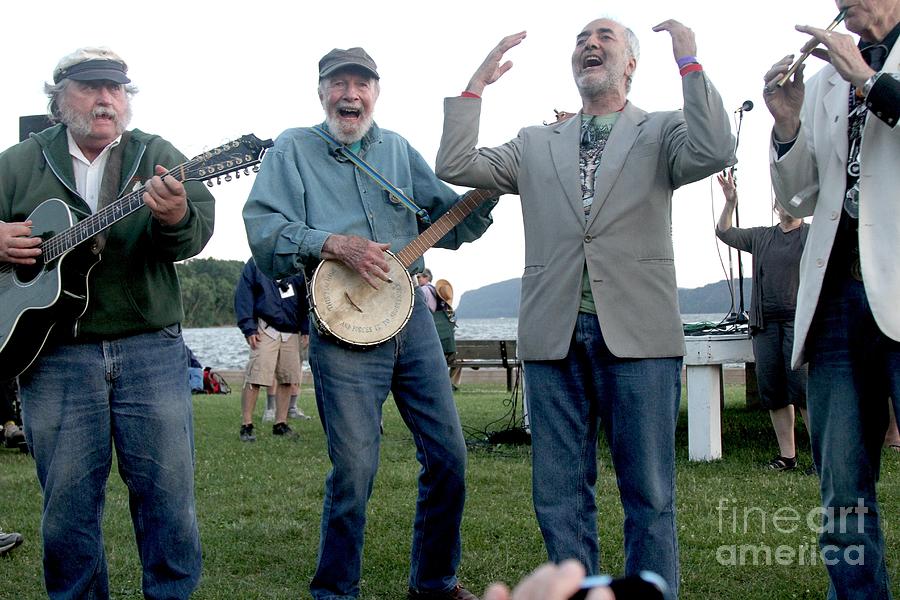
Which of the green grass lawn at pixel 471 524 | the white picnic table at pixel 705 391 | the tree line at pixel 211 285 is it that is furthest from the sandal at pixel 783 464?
the tree line at pixel 211 285

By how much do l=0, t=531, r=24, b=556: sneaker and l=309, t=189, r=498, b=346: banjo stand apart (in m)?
2.56

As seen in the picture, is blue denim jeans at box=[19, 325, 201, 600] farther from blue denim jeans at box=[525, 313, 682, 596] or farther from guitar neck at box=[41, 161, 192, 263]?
blue denim jeans at box=[525, 313, 682, 596]

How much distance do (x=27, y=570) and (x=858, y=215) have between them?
14.4 feet

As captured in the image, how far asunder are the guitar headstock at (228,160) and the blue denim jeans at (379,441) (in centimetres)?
83

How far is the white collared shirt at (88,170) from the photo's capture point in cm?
370

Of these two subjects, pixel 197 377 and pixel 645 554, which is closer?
pixel 645 554

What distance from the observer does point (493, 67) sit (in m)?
3.81

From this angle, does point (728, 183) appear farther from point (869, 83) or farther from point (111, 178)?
point (111, 178)

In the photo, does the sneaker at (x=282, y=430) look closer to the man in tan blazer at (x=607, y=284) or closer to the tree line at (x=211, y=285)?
the man in tan blazer at (x=607, y=284)

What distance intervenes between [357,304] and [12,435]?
6.89 meters

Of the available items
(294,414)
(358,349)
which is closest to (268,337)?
(294,414)

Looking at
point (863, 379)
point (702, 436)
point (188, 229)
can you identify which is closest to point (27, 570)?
point (188, 229)

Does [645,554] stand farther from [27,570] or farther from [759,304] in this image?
[759,304]

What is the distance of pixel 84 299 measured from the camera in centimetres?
345
